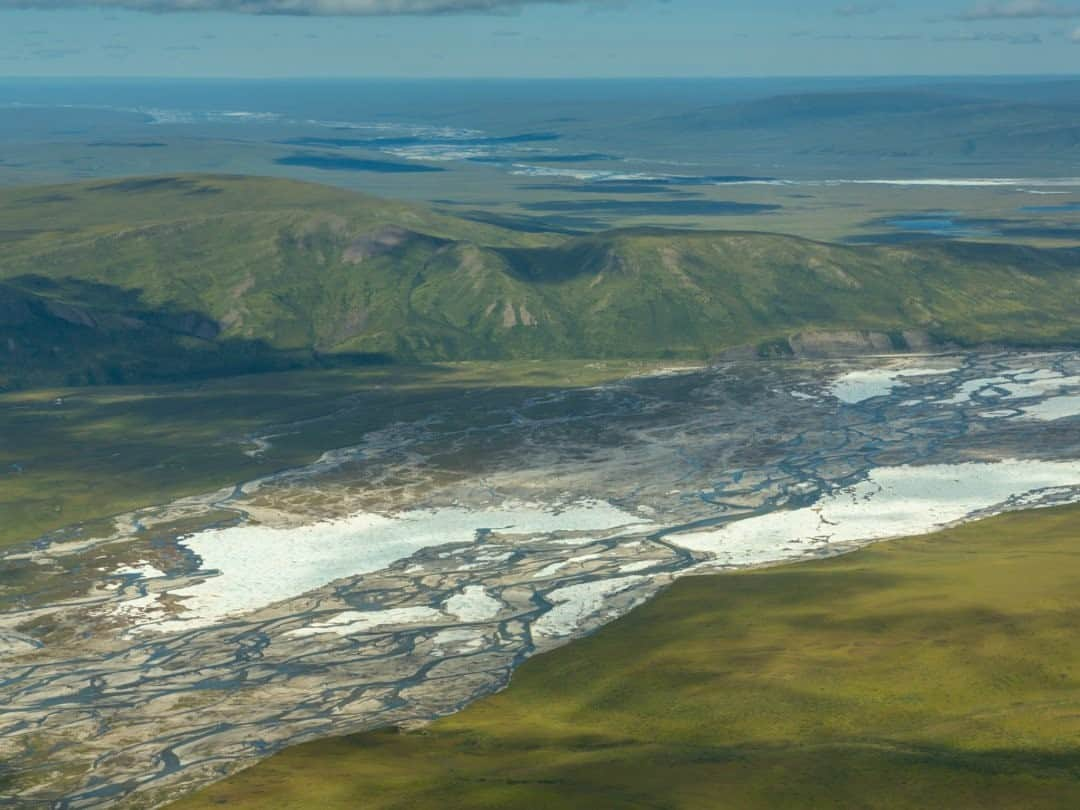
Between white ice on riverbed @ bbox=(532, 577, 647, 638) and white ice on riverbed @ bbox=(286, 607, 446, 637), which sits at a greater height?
white ice on riverbed @ bbox=(532, 577, 647, 638)

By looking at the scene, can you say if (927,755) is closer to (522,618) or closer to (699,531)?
(522,618)

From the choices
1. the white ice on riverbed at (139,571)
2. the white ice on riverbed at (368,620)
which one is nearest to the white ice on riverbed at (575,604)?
the white ice on riverbed at (368,620)

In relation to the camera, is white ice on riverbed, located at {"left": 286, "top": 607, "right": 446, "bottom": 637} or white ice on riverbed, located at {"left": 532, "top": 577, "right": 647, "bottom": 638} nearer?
white ice on riverbed, located at {"left": 532, "top": 577, "right": 647, "bottom": 638}

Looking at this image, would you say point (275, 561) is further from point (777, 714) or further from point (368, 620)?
point (777, 714)

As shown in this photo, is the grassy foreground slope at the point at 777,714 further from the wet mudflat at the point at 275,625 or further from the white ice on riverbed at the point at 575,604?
the wet mudflat at the point at 275,625

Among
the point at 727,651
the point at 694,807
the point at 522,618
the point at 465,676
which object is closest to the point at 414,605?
the point at 522,618

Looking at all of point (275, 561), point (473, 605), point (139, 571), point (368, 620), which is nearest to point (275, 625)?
point (368, 620)

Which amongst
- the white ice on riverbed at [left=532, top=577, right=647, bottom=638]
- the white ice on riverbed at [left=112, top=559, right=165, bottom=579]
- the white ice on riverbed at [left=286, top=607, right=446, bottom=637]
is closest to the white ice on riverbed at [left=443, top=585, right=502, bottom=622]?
the white ice on riverbed at [left=286, top=607, right=446, bottom=637]

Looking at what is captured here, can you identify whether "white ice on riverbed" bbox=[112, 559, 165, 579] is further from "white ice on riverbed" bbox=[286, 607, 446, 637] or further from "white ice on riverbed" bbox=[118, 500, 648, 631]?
"white ice on riverbed" bbox=[286, 607, 446, 637]

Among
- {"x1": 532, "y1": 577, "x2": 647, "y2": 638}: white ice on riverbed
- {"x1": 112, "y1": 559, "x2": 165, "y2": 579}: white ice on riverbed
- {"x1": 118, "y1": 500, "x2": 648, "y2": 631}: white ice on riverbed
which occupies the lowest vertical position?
{"x1": 112, "y1": 559, "x2": 165, "y2": 579}: white ice on riverbed
